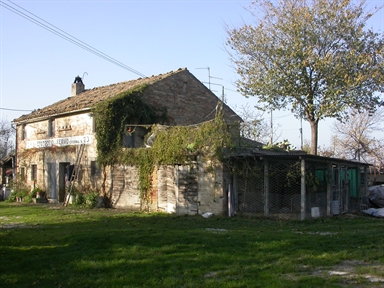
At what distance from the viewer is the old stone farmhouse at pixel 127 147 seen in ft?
59.4

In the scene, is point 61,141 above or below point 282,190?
above

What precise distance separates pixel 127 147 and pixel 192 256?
14.1 m

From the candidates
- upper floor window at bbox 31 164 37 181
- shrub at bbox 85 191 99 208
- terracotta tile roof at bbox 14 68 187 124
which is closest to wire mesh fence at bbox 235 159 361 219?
shrub at bbox 85 191 99 208

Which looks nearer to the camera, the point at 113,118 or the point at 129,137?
the point at 113,118

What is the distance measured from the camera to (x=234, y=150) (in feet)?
56.3

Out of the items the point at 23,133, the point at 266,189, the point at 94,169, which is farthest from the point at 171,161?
the point at 23,133

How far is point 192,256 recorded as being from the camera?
917cm

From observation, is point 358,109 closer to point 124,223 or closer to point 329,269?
point 124,223

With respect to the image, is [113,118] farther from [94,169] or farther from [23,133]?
[23,133]

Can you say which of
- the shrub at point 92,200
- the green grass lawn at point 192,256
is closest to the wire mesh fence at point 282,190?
the green grass lawn at point 192,256

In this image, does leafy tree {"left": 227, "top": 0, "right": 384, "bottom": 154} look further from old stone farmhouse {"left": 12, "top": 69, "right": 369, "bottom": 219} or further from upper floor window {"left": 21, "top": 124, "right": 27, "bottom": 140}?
upper floor window {"left": 21, "top": 124, "right": 27, "bottom": 140}

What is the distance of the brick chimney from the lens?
103ft

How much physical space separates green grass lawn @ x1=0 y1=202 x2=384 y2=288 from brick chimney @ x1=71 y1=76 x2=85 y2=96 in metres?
18.1

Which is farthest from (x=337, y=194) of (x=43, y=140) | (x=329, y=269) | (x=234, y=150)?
(x=43, y=140)
